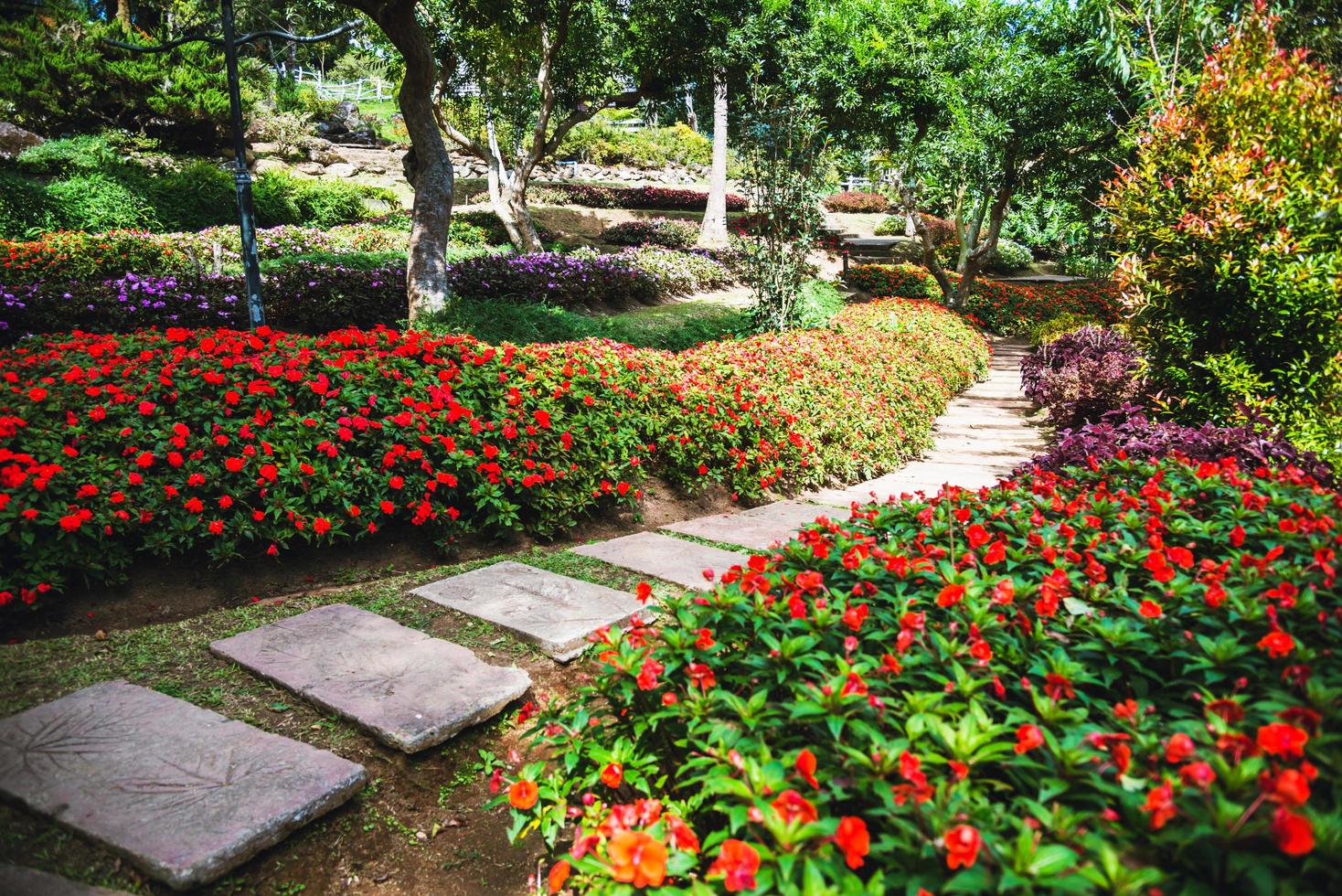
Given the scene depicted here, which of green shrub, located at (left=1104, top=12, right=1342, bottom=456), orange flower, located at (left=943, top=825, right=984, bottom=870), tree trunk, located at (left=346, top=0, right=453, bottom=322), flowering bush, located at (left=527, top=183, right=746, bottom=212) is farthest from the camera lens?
flowering bush, located at (left=527, top=183, right=746, bottom=212)

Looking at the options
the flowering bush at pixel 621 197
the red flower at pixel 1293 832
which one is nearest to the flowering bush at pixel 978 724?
the red flower at pixel 1293 832

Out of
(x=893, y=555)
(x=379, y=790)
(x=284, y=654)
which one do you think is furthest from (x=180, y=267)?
(x=893, y=555)

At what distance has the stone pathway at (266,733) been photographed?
5.26ft

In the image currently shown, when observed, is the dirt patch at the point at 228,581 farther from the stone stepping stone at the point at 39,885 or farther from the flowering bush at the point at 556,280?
the flowering bush at the point at 556,280

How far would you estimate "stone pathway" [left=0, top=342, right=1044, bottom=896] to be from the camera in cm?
160

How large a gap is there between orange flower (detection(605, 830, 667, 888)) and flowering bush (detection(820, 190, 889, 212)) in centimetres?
3370

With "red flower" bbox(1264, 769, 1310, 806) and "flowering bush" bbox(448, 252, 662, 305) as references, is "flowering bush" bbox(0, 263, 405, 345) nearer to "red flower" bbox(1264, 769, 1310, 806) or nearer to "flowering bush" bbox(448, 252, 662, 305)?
"flowering bush" bbox(448, 252, 662, 305)

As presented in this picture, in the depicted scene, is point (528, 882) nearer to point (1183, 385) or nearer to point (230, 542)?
point (230, 542)

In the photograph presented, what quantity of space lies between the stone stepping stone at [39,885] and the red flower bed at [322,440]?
1.47 metres

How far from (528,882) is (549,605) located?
130cm

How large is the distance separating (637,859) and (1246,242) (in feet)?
15.1

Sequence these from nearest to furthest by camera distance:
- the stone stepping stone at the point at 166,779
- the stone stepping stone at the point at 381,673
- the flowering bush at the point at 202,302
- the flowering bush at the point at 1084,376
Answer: the stone stepping stone at the point at 166,779
the stone stepping stone at the point at 381,673
the flowering bush at the point at 1084,376
the flowering bush at the point at 202,302

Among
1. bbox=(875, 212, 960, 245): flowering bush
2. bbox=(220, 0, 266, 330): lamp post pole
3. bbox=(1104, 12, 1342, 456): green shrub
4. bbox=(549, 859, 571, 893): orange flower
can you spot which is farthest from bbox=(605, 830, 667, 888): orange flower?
bbox=(875, 212, 960, 245): flowering bush

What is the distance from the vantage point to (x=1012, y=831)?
1.12m
